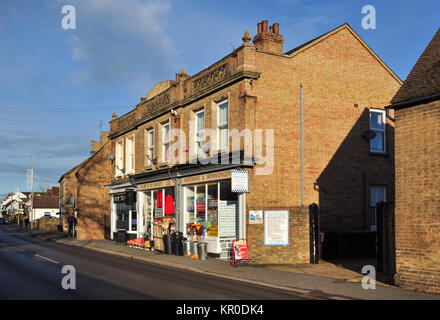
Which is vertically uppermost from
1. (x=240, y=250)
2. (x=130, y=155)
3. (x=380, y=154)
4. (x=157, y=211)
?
(x=130, y=155)

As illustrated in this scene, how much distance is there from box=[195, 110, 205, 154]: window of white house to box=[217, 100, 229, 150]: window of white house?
137 centimetres

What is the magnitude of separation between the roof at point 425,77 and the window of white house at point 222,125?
8.72 meters

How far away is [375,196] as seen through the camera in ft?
72.6

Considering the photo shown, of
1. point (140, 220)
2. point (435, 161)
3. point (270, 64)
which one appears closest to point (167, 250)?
point (140, 220)

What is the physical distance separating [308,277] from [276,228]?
362cm

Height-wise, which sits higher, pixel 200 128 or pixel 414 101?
pixel 200 128

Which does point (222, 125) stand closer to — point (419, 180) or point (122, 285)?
point (122, 285)

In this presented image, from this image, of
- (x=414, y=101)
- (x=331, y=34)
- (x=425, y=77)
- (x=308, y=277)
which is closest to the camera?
(x=414, y=101)

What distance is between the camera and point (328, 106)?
2081 centimetres

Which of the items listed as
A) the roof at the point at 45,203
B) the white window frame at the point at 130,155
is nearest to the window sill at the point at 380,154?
the white window frame at the point at 130,155

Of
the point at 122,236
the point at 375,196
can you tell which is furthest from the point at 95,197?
the point at 375,196

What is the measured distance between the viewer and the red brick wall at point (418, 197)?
1164 centimetres

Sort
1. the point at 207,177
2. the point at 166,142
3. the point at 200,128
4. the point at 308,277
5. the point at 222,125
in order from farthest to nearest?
1. the point at 166,142
2. the point at 200,128
3. the point at 207,177
4. the point at 222,125
5. the point at 308,277
